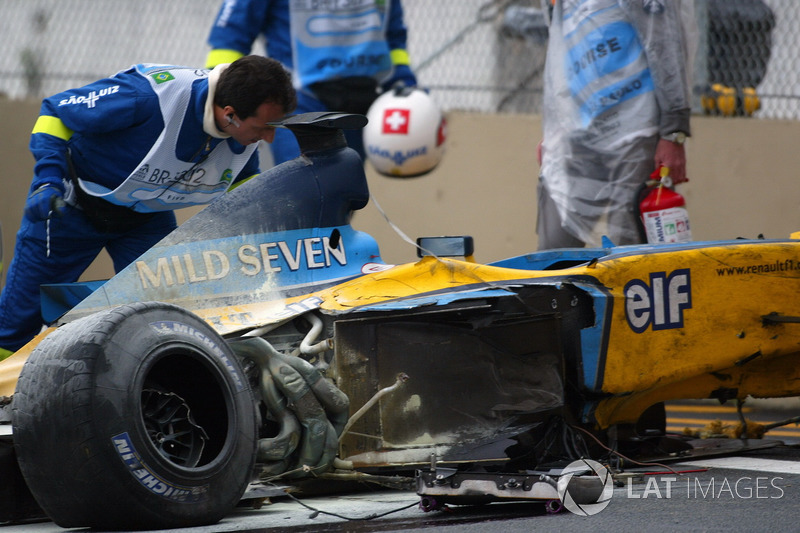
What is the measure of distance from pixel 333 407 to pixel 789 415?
407cm

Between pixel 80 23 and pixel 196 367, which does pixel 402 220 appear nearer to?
pixel 80 23

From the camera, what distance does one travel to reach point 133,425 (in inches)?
108

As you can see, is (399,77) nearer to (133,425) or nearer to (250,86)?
(250,86)

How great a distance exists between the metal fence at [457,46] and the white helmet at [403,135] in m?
1.87

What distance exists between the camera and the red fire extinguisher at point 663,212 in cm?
508

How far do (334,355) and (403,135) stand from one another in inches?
102

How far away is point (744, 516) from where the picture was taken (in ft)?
9.66

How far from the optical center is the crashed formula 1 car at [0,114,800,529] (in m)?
2.79

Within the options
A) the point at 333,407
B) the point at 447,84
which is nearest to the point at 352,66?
the point at 447,84

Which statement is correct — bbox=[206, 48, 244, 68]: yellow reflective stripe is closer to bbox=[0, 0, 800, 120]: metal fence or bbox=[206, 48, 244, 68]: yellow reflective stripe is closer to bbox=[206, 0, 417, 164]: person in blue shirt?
bbox=[206, 0, 417, 164]: person in blue shirt

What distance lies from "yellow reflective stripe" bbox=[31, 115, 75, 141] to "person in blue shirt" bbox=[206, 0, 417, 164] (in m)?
1.59

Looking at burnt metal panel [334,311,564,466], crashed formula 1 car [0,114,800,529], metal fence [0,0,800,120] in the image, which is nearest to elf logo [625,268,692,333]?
crashed formula 1 car [0,114,800,529]

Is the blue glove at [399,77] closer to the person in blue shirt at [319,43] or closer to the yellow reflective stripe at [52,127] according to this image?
the person in blue shirt at [319,43]

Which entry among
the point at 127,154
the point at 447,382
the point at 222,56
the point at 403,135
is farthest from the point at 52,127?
the point at 403,135
